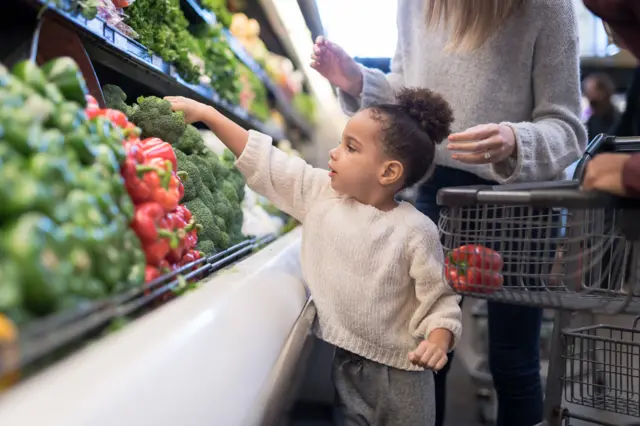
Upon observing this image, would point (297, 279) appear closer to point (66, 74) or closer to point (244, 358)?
point (244, 358)

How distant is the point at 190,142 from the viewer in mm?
2029

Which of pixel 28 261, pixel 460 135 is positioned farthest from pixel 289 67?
pixel 28 261

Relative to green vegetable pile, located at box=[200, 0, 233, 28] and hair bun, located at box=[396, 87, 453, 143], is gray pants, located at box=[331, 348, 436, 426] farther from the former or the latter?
green vegetable pile, located at box=[200, 0, 233, 28]

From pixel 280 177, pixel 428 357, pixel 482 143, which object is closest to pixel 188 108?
pixel 280 177

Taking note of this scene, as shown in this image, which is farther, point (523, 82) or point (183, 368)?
point (523, 82)

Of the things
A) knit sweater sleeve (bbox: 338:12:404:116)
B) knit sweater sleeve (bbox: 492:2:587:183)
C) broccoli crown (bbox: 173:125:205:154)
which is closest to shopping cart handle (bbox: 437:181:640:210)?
knit sweater sleeve (bbox: 492:2:587:183)

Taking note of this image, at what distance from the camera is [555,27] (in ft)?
5.92

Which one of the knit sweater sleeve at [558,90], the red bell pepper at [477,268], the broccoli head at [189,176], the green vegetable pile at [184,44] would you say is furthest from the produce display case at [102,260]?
the knit sweater sleeve at [558,90]

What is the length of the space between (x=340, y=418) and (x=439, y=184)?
81 cm

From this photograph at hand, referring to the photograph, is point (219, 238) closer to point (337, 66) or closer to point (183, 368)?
point (337, 66)

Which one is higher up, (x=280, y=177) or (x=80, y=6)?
(x=80, y=6)

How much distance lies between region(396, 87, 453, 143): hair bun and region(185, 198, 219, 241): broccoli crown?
64 centimetres

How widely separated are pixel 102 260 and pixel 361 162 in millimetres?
926

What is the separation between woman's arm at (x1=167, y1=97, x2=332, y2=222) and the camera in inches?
67.9
